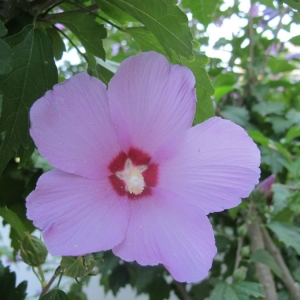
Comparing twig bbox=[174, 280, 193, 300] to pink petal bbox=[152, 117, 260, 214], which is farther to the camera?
twig bbox=[174, 280, 193, 300]

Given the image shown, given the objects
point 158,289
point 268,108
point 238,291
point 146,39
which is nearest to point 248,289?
point 238,291

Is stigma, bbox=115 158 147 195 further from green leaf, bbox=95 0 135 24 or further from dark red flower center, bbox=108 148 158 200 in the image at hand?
green leaf, bbox=95 0 135 24

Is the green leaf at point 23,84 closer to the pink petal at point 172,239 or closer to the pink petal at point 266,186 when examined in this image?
the pink petal at point 172,239

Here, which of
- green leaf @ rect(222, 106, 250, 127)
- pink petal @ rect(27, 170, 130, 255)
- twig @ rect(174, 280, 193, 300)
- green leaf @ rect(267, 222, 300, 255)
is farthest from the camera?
green leaf @ rect(222, 106, 250, 127)

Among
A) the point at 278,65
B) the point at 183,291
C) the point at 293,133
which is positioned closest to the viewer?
the point at 183,291

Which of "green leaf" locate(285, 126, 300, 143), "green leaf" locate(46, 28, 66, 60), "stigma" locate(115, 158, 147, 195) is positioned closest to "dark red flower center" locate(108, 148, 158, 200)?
"stigma" locate(115, 158, 147, 195)

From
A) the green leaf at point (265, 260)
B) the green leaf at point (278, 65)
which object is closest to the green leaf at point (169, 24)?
the green leaf at point (265, 260)

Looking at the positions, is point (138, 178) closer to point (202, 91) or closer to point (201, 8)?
point (202, 91)

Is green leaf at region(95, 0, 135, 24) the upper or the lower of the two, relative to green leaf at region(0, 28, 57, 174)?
upper
